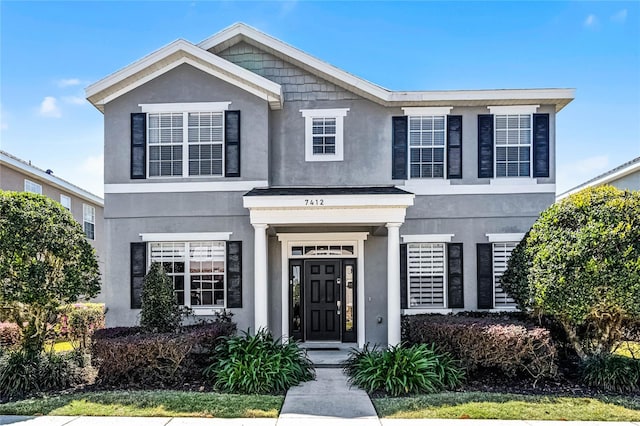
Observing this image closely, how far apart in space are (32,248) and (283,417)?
226 inches

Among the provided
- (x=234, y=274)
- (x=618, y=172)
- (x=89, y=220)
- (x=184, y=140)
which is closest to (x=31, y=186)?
(x=89, y=220)

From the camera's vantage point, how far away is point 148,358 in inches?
333

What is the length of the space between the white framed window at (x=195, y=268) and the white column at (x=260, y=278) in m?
1.29

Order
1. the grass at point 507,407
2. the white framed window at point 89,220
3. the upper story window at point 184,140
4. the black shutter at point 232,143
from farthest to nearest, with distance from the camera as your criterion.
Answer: the white framed window at point 89,220 < the upper story window at point 184,140 < the black shutter at point 232,143 < the grass at point 507,407

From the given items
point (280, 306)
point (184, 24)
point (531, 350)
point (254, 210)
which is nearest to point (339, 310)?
point (280, 306)

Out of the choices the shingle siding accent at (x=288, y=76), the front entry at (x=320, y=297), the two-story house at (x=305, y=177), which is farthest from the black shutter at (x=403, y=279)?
the shingle siding accent at (x=288, y=76)

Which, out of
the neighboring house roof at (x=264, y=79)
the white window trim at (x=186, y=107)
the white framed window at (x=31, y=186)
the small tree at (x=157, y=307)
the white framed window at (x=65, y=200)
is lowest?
the small tree at (x=157, y=307)

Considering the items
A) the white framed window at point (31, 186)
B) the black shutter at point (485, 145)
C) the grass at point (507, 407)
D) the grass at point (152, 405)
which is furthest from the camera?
the white framed window at point (31, 186)

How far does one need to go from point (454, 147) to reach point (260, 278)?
5.64 meters

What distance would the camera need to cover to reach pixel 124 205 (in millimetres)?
11062

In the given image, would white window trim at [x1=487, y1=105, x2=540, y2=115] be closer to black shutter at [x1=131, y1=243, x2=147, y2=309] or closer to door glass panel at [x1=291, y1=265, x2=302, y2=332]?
door glass panel at [x1=291, y1=265, x2=302, y2=332]

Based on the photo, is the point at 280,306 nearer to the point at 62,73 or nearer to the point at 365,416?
the point at 365,416

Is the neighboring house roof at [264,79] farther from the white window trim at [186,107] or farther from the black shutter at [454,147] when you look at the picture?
the white window trim at [186,107]

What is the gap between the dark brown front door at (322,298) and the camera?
38.5 feet
